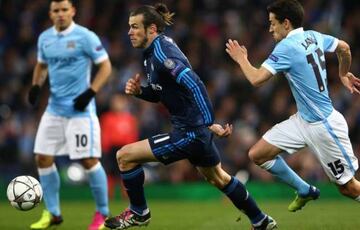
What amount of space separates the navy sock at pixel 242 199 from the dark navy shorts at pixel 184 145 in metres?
0.39

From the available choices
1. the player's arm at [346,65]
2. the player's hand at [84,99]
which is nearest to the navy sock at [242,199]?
the player's arm at [346,65]

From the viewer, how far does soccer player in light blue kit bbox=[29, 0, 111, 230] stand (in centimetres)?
984

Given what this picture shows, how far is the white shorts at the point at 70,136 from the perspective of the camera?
9828mm

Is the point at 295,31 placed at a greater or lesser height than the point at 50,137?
greater

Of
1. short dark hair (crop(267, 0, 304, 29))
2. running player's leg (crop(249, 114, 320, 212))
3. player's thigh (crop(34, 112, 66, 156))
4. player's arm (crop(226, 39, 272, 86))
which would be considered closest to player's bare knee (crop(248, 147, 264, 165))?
running player's leg (crop(249, 114, 320, 212))

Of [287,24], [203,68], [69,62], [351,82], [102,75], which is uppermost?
[287,24]

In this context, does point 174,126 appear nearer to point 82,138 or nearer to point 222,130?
point 222,130

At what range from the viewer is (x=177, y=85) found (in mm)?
8102

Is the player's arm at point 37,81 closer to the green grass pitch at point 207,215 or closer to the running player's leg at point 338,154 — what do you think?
the green grass pitch at point 207,215

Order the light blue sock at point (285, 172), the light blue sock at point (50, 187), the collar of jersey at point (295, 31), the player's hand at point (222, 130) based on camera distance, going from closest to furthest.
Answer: the player's hand at point (222, 130), the collar of jersey at point (295, 31), the light blue sock at point (285, 172), the light blue sock at point (50, 187)

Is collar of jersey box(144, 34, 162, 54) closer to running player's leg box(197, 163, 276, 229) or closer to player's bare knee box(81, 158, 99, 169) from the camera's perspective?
running player's leg box(197, 163, 276, 229)

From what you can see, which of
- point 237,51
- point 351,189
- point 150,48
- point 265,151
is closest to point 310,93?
point 265,151

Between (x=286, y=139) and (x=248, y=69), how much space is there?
1011 mm

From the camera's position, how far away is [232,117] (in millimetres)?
16281
